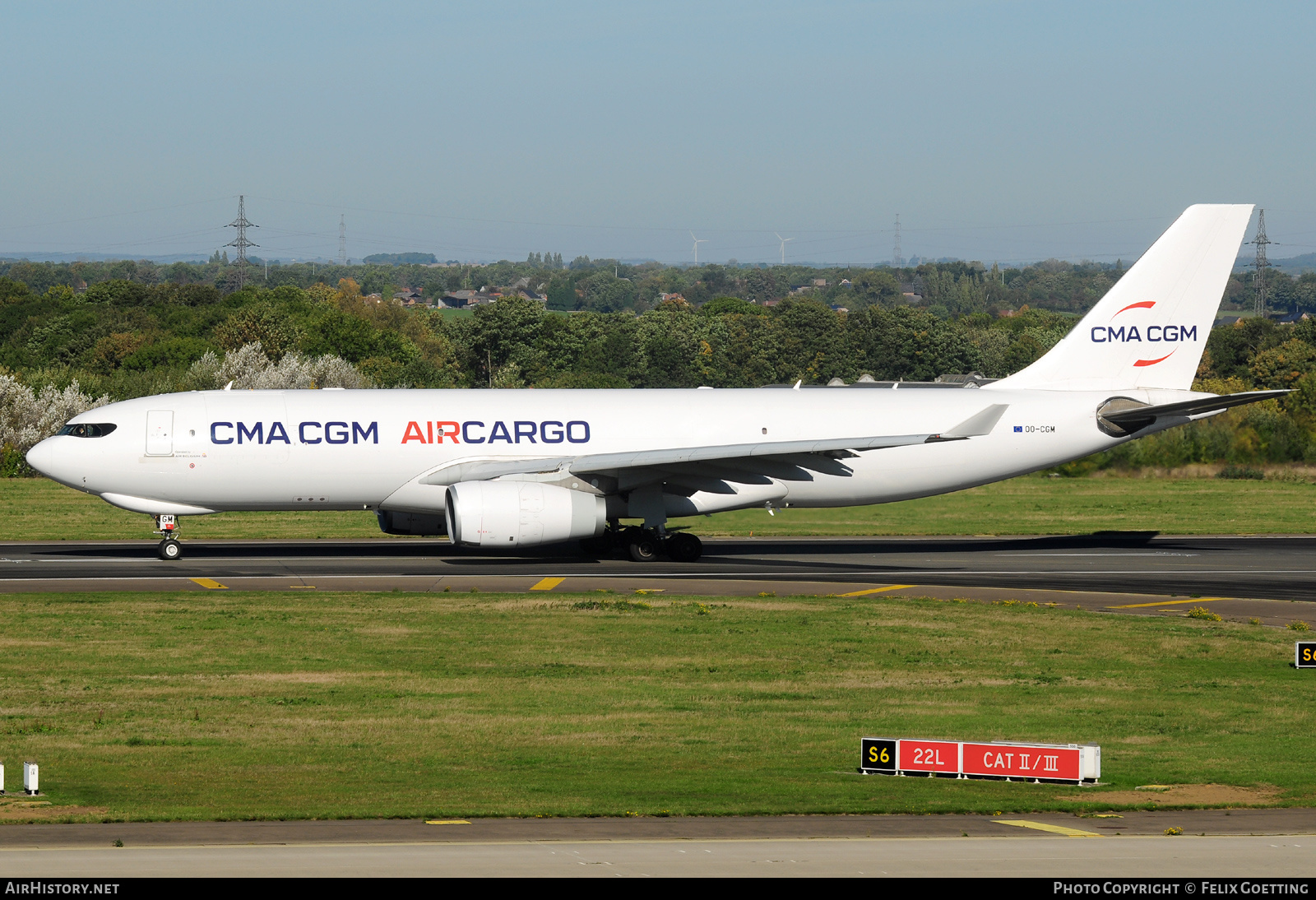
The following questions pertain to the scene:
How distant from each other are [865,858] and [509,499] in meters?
25.0

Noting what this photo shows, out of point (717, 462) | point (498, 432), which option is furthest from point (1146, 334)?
point (498, 432)

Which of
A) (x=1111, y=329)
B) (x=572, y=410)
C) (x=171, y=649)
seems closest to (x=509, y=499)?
(x=572, y=410)

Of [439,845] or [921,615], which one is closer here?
[439,845]

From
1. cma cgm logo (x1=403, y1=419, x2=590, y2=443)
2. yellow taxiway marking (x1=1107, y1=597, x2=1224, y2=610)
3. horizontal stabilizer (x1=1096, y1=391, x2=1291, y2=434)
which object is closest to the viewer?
yellow taxiway marking (x1=1107, y1=597, x2=1224, y2=610)

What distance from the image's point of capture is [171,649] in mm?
26016

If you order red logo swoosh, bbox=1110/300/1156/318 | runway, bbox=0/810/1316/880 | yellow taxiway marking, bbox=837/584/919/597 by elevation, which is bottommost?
runway, bbox=0/810/1316/880

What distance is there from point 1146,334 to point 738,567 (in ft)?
50.2

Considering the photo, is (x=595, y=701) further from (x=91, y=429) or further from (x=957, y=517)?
(x=957, y=517)

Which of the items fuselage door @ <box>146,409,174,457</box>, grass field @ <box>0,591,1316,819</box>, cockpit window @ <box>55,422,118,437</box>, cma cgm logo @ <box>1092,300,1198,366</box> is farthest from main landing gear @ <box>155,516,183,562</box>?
cma cgm logo @ <box>1092,300,1198,366</box>

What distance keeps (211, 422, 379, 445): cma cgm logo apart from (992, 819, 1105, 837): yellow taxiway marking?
26919 millimetres

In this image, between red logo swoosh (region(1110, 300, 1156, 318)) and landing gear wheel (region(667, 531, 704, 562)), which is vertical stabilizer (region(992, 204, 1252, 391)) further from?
landing gear wheel (region(667, 531, 704, 562))

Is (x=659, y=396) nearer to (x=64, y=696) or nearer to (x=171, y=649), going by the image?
(x=171, y=649)

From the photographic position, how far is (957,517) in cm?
5316

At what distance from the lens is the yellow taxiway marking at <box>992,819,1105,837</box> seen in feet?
46.9
